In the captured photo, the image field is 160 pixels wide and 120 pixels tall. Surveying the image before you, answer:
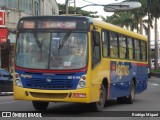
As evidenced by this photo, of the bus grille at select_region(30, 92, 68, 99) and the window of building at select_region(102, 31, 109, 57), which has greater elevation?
the window of building at select_region(102, 31, 109, 57)

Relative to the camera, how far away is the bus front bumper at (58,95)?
14.8 m

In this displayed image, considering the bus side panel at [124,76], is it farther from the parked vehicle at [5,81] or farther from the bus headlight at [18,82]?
the parked vehicle at [5,81]

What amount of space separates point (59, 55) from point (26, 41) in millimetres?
1169

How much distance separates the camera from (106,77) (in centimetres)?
1692

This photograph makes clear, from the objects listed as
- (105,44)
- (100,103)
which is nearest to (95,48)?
(105,44)

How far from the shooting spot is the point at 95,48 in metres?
15.8

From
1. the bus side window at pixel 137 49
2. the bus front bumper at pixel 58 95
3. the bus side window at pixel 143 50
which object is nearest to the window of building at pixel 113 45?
the bus front bumper at pixel 58 95

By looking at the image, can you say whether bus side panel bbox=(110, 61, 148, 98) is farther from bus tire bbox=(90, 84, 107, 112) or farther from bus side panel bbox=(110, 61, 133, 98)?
bus tire bbox=(90, 84, 107, 112)

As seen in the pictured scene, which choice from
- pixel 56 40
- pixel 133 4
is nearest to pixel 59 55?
pixel 56 40

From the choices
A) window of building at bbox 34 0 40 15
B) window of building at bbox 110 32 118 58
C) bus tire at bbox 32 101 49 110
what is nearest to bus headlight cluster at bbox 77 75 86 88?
bus tire at bbox 32 101 49 110

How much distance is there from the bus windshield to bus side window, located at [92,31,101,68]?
403 millimetres

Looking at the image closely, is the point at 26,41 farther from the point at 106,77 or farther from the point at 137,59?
the point at 137,59

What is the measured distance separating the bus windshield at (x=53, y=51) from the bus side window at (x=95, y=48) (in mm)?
403

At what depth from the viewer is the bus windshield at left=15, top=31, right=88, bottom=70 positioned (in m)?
15.0
